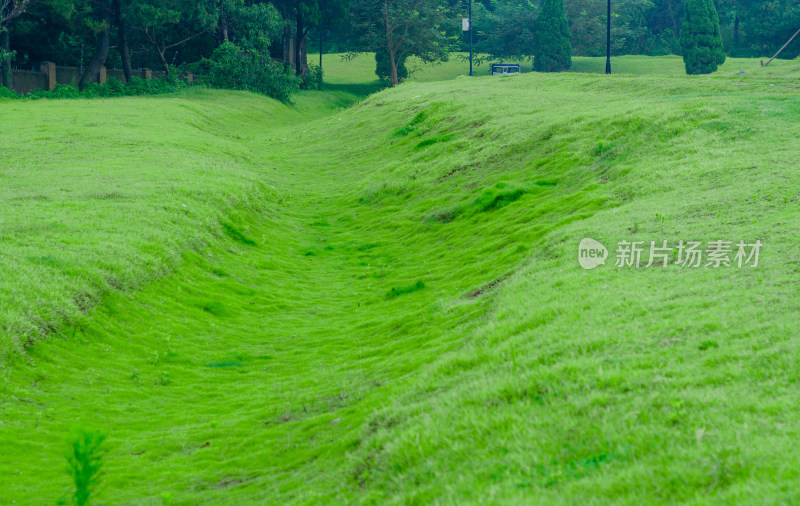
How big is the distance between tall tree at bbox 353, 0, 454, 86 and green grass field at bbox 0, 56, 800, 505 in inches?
1671

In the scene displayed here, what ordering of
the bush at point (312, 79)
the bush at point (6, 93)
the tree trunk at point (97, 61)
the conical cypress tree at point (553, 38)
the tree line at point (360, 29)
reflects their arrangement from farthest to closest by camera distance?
the conical cypress tree at point (553, 38) → the bush at point (312, 79) → the tree trunk at point (97, 61) → the tree line at point (360, 29) → the bush at point (6, 93)

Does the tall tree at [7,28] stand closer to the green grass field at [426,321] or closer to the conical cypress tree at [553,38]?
the green grass field at [426,321]

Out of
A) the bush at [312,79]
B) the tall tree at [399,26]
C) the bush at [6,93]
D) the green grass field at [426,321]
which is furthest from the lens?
the tall tree at [399,26]

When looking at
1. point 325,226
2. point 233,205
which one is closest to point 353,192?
point 325,226

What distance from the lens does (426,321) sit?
8.84 metres

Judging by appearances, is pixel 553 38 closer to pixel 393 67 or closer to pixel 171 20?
pixel 393 67

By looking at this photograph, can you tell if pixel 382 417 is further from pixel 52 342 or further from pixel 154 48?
pixel 154 48

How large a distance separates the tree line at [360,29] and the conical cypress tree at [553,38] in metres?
0.09

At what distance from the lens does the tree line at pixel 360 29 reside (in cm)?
3731

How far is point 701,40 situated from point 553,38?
13510 millimetres

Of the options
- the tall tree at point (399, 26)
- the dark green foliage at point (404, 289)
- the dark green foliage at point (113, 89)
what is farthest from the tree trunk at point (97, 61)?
the dark green foliage at point (404, 289)

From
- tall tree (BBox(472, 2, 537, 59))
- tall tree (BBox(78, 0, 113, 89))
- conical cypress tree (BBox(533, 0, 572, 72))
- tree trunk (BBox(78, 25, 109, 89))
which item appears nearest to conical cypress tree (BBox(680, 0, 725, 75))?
conical cypress tree (BBox(533, 0, 572, 72))
